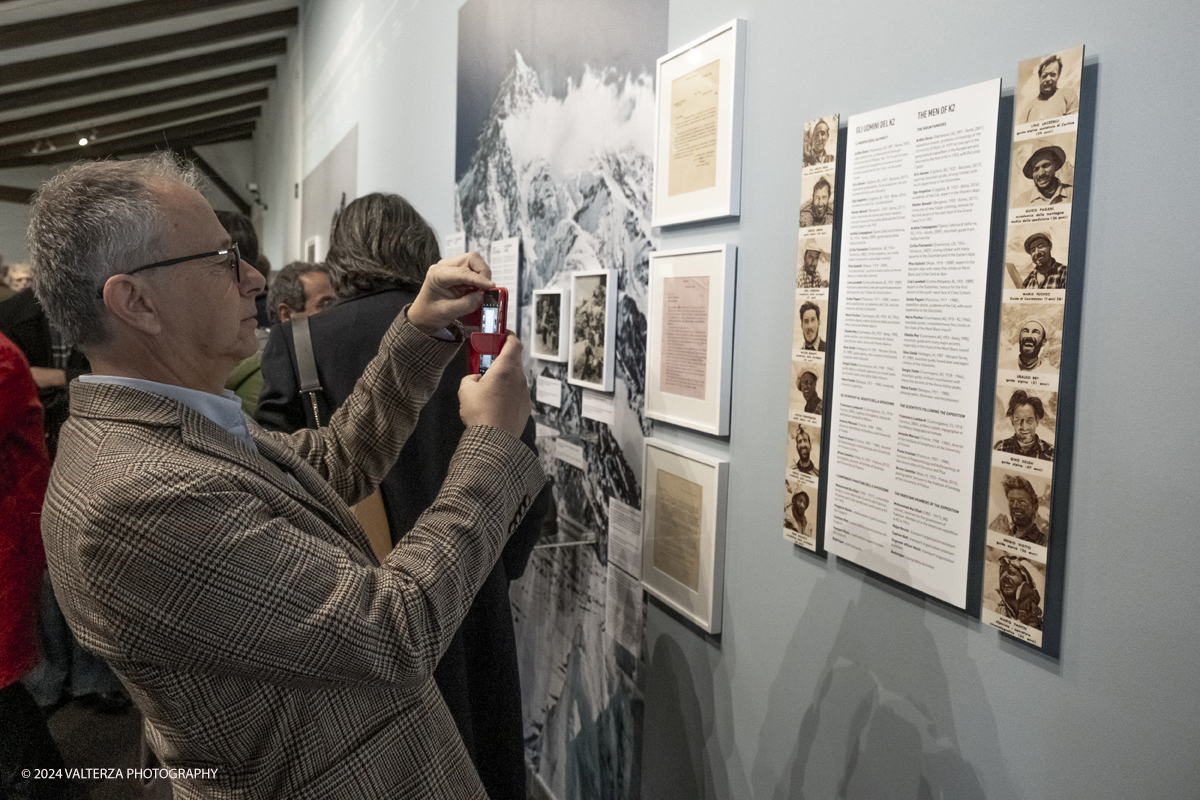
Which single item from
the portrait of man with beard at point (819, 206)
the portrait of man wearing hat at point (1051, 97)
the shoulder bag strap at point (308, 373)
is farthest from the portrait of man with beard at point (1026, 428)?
the shoulder bag strap at point (308, 373)

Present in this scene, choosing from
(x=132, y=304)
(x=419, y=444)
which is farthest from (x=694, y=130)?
(x=132, y=304)

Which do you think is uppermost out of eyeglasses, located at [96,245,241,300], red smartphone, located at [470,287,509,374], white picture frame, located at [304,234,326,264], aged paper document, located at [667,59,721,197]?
white picture frame, located at [304,234,326,264]

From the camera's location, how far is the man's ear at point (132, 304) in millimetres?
951

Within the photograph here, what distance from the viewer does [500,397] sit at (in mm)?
1085

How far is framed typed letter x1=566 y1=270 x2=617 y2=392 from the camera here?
2.05m

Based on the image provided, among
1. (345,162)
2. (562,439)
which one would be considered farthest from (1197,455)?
(345,162)

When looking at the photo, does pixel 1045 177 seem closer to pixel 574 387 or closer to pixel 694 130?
pixel 694 130

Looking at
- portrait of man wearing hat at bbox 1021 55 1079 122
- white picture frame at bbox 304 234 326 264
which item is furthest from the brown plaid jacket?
white picture frame at bbox 304 234 326 264

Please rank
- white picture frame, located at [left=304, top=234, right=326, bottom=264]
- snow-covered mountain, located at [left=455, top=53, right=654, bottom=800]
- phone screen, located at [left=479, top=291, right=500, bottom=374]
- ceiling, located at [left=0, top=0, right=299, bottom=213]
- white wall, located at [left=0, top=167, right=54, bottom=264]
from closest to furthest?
phone screen, located at [left=479, top=291, right=500, bottom=374] < snow-covered mountain, located at [left=455, top=53, right=654, bottom=800] < ceiling, located at [left=0, top=0, right=299, bottom=213] < white picture frame, located at [left=304, top=234, right=326, bottom=264] < white wall, located at [left=0, top=167, right=54, bottom=264]

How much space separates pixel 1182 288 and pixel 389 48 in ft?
14.5

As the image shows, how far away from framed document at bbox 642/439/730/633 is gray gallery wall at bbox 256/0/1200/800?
0.04 metres

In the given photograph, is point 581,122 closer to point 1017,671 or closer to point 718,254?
point 718,254

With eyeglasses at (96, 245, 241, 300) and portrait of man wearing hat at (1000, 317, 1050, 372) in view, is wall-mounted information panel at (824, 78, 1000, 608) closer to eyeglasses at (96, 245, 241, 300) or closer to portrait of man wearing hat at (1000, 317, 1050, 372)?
portrait of man wearing hat at (1000, 317, 1050, 372)

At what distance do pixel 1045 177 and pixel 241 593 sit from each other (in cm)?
108
